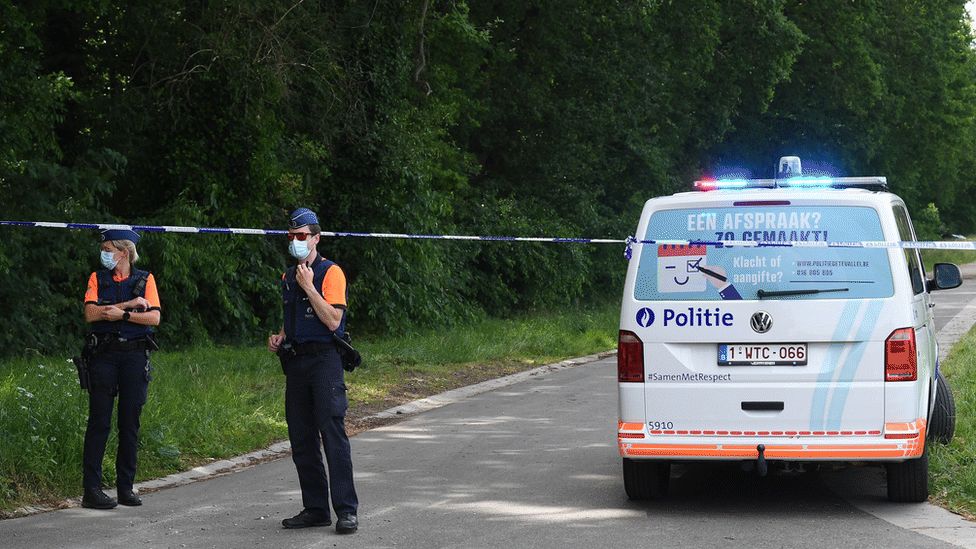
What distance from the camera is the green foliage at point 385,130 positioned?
19.0m

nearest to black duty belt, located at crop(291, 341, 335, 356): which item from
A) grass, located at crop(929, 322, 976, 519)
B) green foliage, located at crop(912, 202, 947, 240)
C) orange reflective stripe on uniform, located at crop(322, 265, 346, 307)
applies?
orange reflective stripe on uniform, located at crop(322, 265, 346, 307)

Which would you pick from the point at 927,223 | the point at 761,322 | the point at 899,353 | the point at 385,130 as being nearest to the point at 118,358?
the point at 761,322

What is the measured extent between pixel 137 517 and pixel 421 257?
52.9 feet

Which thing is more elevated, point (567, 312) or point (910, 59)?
point (910, 59)

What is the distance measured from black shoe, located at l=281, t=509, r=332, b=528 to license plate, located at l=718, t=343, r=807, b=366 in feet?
8.20

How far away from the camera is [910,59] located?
4634 centimetres

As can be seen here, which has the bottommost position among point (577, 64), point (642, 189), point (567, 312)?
point (567, 312)

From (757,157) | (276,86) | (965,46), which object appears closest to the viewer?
(276,86)

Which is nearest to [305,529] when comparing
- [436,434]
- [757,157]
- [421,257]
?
[436,434]

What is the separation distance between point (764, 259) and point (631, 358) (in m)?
0.99

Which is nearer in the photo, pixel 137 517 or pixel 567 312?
pixel 137 517

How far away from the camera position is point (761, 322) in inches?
316

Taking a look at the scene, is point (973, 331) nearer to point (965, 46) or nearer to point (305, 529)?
point (305, 529)

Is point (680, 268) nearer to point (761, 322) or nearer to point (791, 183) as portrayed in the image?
point (761, 322)
